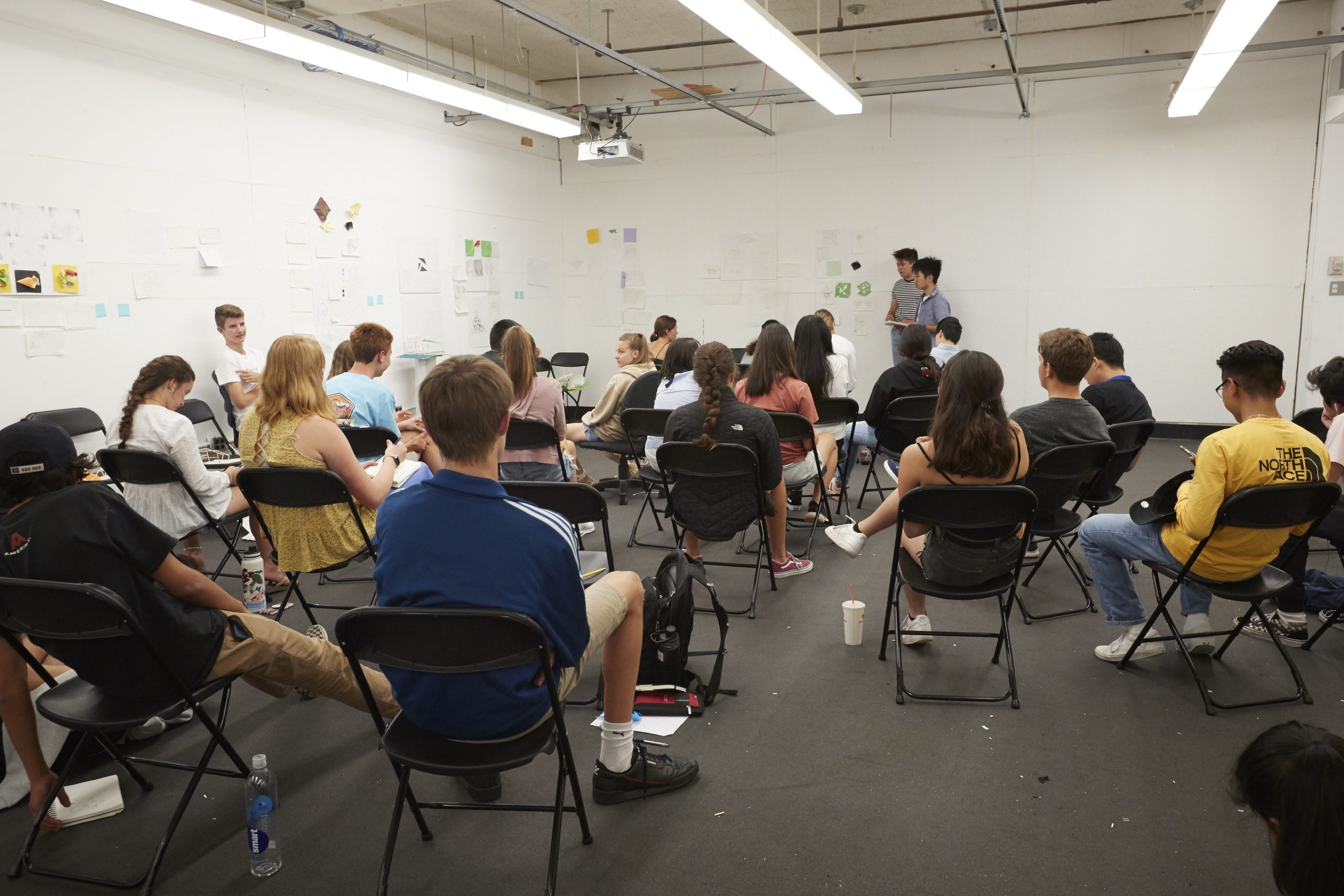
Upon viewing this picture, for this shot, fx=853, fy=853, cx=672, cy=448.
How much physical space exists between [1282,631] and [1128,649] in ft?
2.22

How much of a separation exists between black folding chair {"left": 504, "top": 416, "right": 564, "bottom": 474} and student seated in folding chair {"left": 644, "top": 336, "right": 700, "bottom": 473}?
0.51 m

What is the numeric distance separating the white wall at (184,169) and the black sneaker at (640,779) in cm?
412

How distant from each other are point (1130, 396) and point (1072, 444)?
40.5 inches

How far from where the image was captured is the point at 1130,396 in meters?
3.92

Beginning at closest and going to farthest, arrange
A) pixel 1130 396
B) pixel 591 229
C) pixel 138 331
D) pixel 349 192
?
1. pixel 1130 396
2. pixel 138 331
3. pixel 349 192
4. pixel 591 229

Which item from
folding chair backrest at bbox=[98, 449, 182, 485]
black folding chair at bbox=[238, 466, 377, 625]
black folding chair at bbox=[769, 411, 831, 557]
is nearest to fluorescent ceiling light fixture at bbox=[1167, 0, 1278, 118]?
black folding chair at bbox=[769, 411, 831, 557]

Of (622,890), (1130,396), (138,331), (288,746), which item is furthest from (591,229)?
(622,890)

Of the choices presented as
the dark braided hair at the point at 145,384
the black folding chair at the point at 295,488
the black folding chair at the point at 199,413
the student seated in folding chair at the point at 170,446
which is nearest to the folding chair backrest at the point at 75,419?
the black folding chair at the point at 199,413

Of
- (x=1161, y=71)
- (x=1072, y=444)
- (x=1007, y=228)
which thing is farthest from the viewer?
(x=1007, y=228)

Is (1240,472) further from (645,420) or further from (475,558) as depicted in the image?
(645,420)

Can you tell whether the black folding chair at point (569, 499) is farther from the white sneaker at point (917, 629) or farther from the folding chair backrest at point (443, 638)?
Result: the white sneaker at point (917, 629)

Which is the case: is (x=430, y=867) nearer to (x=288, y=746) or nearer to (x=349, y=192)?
(x=288, y=746)

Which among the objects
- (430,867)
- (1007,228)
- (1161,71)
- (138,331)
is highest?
(1161,71)

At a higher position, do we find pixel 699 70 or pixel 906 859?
pixel 699 70
